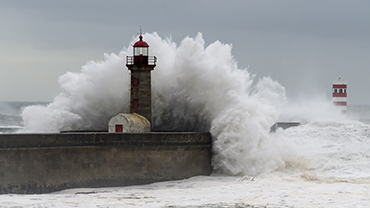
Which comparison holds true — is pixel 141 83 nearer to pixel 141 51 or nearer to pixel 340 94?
pixel 141 51

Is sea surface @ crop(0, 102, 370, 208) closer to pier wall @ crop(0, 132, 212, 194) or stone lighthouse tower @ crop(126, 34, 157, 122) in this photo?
pier wall @ crop(0, 132, 212, 194)

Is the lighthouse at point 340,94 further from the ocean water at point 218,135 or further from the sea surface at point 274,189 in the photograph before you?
the sea surface at point 274,189

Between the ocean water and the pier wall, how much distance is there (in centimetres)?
29

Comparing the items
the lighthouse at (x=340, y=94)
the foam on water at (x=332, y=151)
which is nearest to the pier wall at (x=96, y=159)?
the foam on water at (x=332, y=151)

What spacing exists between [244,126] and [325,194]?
356cm

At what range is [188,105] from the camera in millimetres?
16906

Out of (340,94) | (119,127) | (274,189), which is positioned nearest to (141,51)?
(119,127)

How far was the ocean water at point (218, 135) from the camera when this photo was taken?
1230 cm

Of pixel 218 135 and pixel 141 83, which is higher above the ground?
pixel 141 83

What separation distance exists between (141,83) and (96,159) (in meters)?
2.79

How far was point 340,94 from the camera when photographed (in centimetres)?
2427

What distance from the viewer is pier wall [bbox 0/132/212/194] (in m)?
13.0

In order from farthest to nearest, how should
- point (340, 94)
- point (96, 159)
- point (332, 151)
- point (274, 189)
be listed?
point (340, 94) → point (332, 151) → point (96, 159) → point (274, 189)

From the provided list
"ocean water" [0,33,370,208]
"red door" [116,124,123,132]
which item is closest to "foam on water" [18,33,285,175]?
"ocean water" [0,33,370,208]
